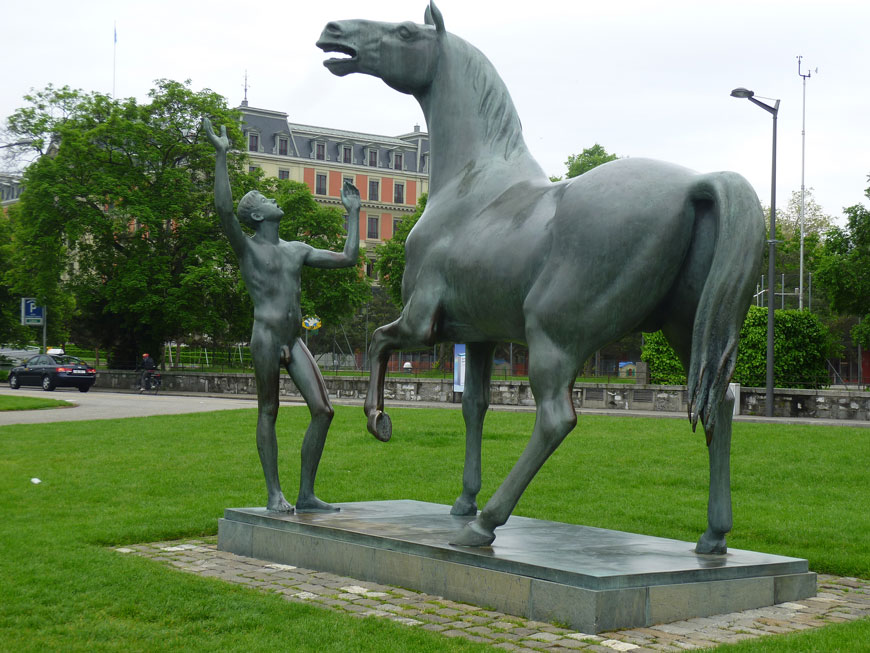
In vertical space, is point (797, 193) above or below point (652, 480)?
above

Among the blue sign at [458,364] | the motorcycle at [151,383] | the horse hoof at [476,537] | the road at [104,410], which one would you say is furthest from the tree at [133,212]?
the horse hoof at [476,537]

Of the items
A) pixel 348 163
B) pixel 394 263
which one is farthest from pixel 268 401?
pixel 348 163

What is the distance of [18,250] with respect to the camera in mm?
43375

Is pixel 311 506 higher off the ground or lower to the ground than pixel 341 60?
lower

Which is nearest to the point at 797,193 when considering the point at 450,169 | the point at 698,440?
the point at 698,440

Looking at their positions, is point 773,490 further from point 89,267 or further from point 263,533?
point 89,267

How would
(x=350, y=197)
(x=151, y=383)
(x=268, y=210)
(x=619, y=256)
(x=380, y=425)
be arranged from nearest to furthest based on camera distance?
(x=619, y=256) → (x=380, y=425) → (x=268, y=210) → (x=350, y=197) → (x=151, y=383)

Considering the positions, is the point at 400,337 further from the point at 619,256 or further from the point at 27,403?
the point at 27,403

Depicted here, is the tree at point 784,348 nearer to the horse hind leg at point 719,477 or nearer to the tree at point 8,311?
the horse hind leg at point 719,477

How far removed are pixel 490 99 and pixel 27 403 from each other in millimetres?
24106

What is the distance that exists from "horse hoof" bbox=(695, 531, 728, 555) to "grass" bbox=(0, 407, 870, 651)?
3.30 feet

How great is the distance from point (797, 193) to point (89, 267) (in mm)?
46154

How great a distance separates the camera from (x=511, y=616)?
5.58 meters

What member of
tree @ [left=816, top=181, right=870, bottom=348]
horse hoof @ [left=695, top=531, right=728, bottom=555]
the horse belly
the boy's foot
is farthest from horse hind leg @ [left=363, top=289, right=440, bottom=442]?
tree @ [left=816, top=181, right=870, bottom=348]
